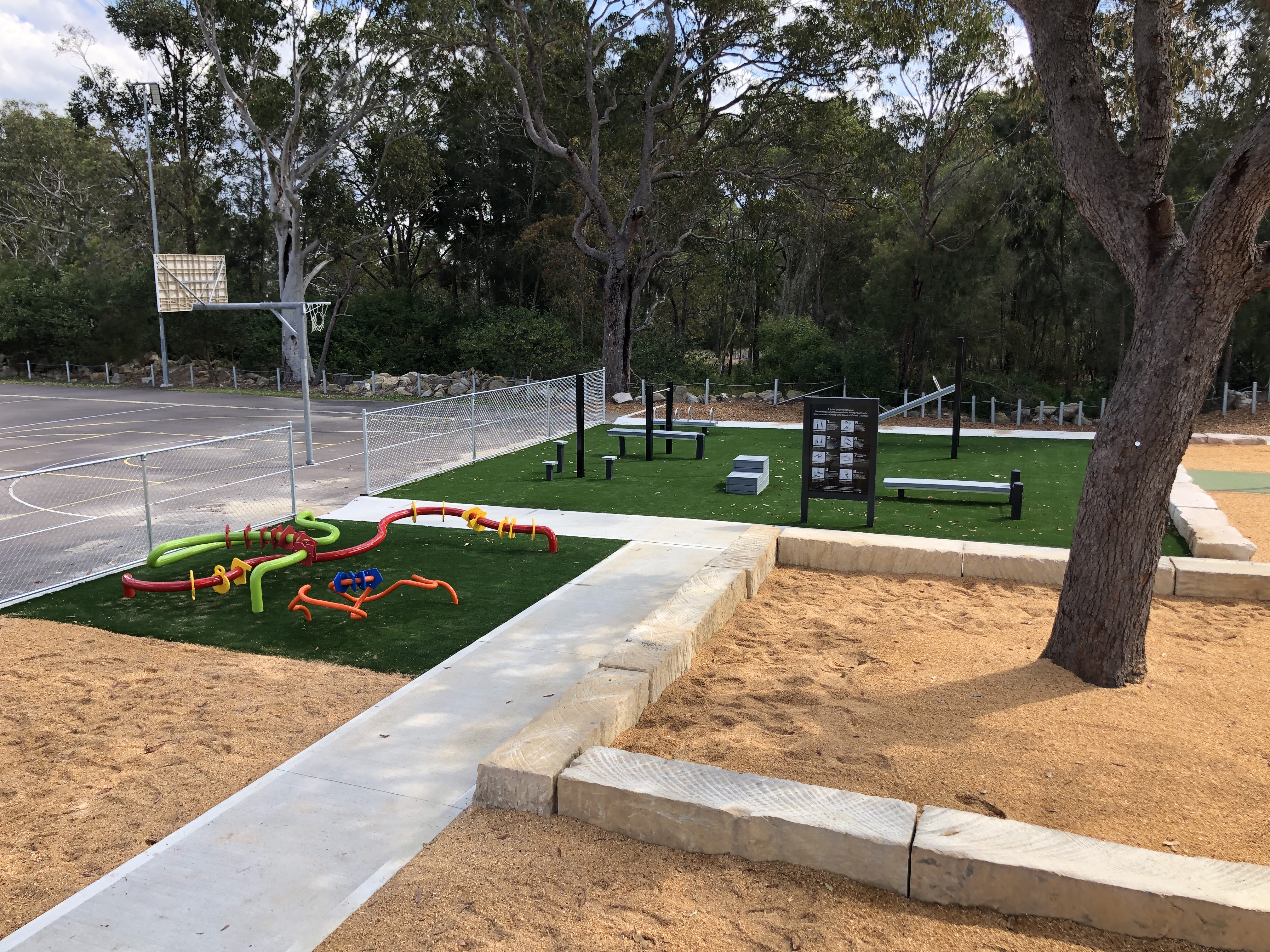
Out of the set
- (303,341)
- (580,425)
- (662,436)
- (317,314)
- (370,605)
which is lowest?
(370,605)

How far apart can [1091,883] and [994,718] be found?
1932mm

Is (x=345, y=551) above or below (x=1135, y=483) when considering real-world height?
below

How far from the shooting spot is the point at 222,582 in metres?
9.15

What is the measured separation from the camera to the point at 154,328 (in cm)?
4188

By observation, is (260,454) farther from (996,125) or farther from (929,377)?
(996,125)

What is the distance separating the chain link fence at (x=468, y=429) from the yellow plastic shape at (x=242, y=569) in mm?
4660

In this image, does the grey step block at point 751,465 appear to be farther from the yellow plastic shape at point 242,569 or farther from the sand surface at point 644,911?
the sand surface at point 644,911

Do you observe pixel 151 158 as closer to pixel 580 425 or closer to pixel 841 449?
pixel 580 425

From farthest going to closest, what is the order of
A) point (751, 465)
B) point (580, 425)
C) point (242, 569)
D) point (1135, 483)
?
point (580, 425)
point (751, 465)
point (242, 569)
point (1135, 483)

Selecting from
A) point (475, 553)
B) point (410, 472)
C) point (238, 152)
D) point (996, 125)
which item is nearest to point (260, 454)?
point (410, 472)

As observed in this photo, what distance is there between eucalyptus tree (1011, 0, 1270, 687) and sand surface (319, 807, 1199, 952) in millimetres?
2891

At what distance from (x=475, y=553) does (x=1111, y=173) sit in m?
7.52

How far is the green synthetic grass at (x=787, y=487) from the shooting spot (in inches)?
474

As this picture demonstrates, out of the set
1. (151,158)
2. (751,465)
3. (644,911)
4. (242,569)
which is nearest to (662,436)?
(751,465)
